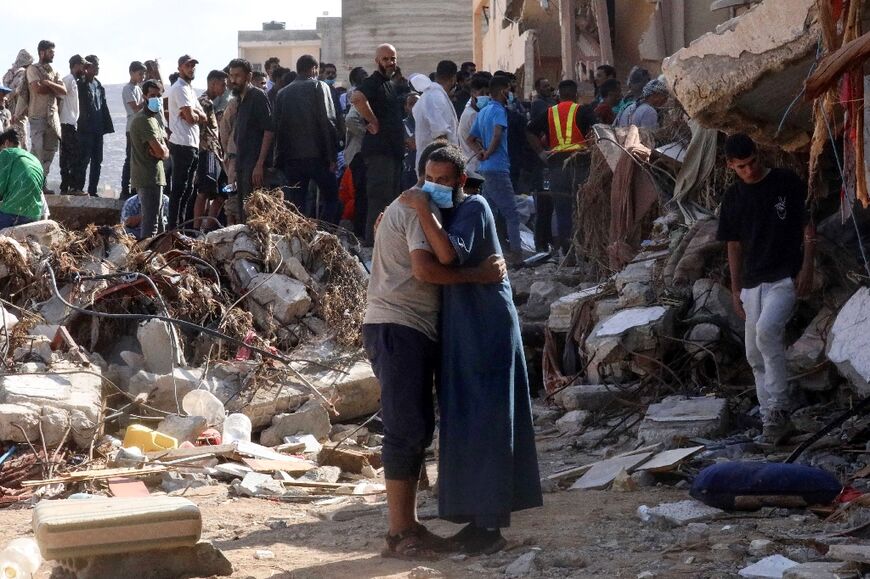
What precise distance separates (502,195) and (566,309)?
219 centimetres

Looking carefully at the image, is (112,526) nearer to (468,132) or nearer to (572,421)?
(572,421)

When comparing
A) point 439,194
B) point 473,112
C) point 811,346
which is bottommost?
point 811,346

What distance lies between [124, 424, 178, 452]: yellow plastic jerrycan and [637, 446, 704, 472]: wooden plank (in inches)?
126

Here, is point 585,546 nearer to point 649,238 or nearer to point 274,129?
point 649,238

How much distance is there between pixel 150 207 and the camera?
11.7m

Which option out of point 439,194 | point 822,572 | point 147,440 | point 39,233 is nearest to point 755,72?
point 439,194

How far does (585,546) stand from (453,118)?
6585 mm

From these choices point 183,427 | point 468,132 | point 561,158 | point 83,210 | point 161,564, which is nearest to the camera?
point 161,564

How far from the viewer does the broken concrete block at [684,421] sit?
295 inches

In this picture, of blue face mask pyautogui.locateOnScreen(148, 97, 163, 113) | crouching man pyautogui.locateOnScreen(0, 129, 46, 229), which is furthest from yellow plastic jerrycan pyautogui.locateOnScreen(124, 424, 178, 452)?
blue face mask pyautogui.locateOnScreen(148, 97, 163, 113)

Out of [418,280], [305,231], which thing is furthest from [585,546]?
[305,231]

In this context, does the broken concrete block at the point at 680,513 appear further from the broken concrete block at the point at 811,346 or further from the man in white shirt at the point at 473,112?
the man in white shirt at the point at 473,112

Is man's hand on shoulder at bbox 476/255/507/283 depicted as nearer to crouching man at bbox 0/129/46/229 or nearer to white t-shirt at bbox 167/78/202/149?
crouching man at bbox 0/129/46/229

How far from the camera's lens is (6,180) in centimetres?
1096
